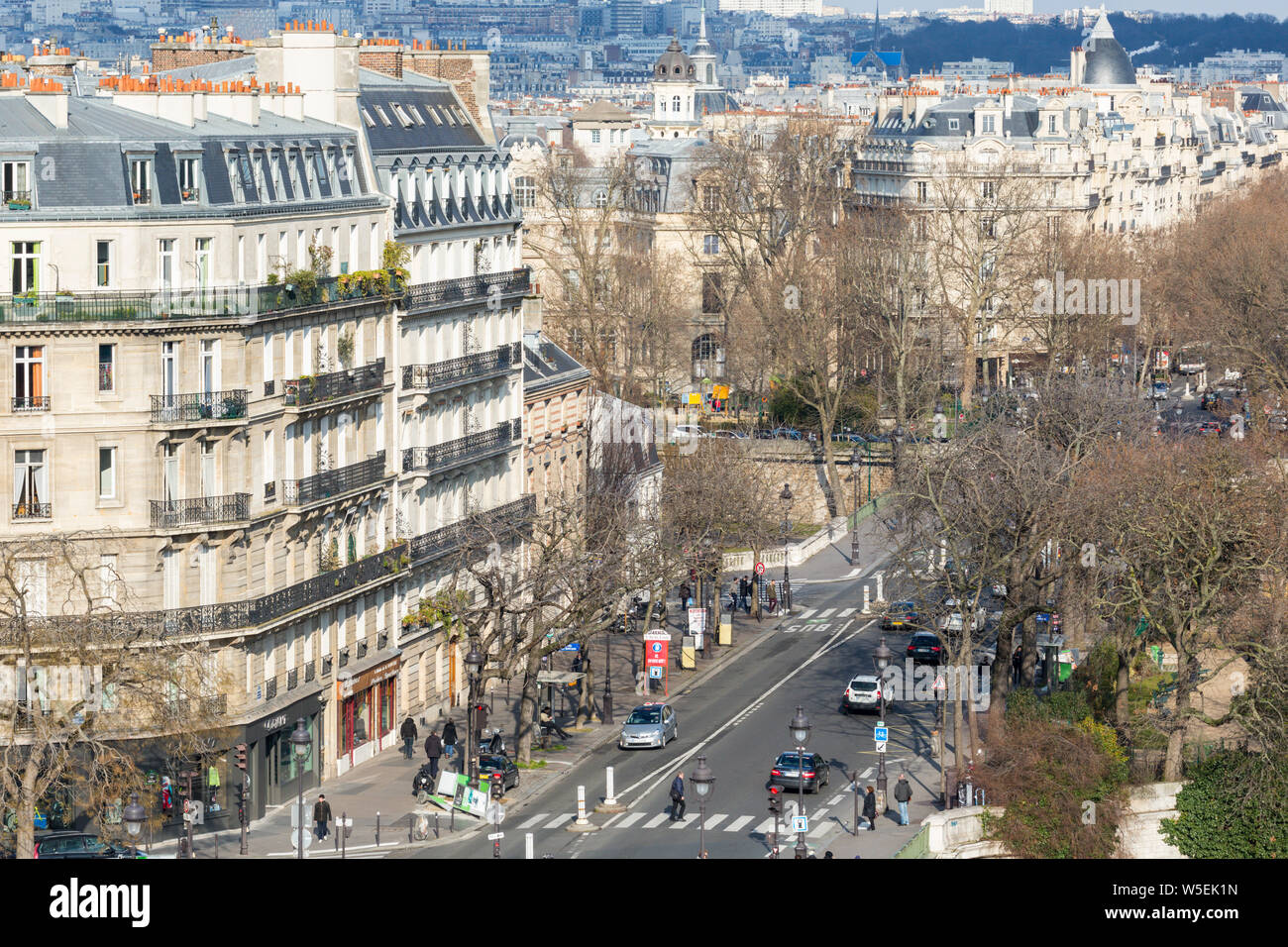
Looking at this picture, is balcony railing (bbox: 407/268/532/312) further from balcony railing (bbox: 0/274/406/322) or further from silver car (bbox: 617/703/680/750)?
silver car (bbox: 617/703/680/750)

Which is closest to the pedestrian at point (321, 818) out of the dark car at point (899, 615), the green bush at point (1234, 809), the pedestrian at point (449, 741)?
the pedestrian at point (449, 741)

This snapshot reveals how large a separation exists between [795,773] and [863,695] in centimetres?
1000

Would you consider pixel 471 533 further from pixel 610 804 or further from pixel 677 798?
pixel 677 798

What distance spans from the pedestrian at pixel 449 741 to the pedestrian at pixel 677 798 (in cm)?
803

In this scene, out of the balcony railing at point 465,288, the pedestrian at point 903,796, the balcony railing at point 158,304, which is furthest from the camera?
the balcony railing at point 465,288

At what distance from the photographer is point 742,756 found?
60094 mm

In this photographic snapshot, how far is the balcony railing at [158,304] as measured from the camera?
5162 centimetres

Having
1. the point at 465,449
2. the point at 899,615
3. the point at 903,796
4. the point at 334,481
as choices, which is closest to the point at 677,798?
the point at 903,796

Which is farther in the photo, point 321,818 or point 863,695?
point 863,695

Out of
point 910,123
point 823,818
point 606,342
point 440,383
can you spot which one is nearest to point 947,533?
point 823,818

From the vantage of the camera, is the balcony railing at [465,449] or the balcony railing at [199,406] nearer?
the balcony railing at [199,406]

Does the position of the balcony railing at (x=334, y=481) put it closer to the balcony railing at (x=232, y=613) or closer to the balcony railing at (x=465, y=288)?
the balcony railing at (x=232, y=613)

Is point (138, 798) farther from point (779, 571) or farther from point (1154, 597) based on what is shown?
point (779, 571)

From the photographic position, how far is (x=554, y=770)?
194 ft
